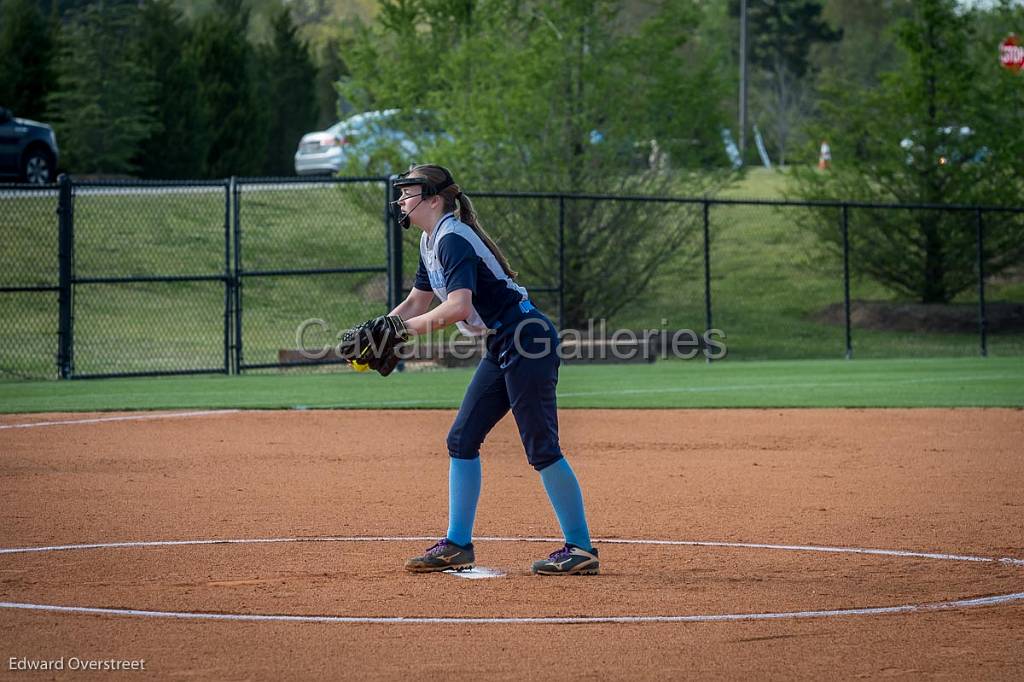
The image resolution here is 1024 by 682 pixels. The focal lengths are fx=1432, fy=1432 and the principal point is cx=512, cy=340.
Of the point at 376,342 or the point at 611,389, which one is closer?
the point at 376,342

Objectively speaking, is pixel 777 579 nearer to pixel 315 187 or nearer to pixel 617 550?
pixel 617 550

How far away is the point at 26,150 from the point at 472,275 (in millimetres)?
25811

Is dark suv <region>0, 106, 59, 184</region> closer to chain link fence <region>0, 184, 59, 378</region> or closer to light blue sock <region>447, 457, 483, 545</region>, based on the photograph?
chain link fence <region>0, 184, 59, 378</region>

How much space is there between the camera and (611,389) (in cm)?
1783

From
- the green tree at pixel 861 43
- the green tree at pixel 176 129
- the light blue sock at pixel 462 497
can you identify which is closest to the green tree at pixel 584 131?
the green tree at pixel 176 129

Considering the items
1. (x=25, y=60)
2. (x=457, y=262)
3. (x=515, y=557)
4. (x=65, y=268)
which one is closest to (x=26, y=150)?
(x=25, y=60)

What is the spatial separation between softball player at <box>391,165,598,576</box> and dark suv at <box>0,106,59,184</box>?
25.1 m

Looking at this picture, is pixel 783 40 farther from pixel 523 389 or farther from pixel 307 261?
pixel 523 389

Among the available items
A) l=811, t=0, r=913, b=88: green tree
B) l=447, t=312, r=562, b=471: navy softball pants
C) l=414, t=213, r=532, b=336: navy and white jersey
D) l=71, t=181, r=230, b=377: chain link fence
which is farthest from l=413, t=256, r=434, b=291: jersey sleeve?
l=811, t=0, r=913, b=88: green tree

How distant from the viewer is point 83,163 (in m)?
36.6

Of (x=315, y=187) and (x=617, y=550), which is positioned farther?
(x=315, y=187)

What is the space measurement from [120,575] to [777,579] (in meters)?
3.24

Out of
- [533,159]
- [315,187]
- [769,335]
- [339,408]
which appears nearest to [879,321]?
[769,335]

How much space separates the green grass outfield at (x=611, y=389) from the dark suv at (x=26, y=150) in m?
12.7
